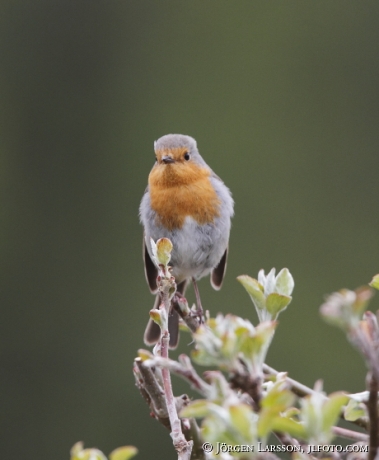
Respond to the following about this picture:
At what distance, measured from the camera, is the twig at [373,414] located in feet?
3.83

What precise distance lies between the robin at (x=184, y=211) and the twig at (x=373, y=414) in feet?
10.4

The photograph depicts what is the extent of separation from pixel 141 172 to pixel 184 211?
8.64 m

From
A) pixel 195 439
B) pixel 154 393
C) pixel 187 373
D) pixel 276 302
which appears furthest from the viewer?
pixel 154 393

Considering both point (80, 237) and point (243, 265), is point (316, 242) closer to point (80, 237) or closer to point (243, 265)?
point (243, 265)

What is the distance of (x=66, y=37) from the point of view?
1515 cm

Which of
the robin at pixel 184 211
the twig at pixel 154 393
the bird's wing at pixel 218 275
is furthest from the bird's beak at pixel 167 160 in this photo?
the twig at pixel 154 393

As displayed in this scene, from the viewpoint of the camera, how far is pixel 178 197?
14.5 ft

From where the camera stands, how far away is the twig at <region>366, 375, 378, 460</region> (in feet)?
3.83

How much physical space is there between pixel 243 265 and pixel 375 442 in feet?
32.1

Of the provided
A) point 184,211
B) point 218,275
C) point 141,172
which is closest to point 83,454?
point 184,211

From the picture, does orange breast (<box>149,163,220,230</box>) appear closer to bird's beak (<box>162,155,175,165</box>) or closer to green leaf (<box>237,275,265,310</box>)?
bird's beak (<box>162,155,175,165</box>)

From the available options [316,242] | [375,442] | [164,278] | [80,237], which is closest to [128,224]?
[80,237]

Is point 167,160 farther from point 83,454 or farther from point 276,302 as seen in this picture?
point 83,454

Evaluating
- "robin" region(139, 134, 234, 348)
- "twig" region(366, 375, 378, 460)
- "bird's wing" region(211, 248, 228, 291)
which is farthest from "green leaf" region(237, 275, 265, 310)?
"bird's wing" region(211, 248, 228, 291)
